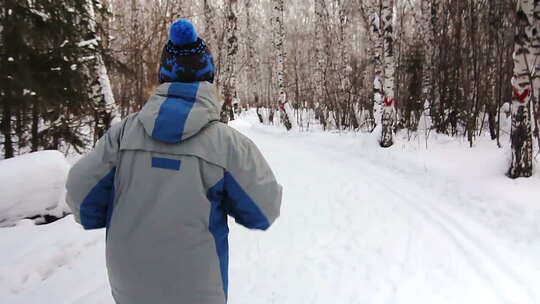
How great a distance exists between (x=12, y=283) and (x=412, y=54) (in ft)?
45.6

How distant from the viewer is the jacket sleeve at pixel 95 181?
1.50 meters

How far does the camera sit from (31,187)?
4.49 m

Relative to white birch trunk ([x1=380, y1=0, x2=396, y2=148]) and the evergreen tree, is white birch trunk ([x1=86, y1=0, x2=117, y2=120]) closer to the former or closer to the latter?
the evergreen tree

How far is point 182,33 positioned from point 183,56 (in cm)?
10

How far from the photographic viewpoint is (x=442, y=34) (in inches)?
412

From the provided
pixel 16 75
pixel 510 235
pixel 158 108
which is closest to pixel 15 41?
pixel 16 75

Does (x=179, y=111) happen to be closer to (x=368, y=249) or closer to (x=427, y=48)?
(x=368, y=249)

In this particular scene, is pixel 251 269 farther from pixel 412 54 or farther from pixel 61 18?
pixel 412 54

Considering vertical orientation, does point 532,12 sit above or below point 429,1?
below

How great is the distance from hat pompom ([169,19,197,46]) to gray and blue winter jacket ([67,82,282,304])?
0.20 meters

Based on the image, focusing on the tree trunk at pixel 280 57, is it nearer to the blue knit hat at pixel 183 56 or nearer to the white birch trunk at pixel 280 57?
the white birch trunk at pixel 280 57

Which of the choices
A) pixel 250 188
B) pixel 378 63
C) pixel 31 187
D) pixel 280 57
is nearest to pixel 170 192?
pixel 250 188

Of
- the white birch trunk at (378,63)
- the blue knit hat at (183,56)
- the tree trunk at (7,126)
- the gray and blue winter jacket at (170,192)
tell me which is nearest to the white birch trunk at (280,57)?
the white birch trunk at (378,63)

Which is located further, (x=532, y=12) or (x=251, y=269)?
(x=532, y=12)
